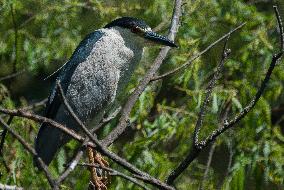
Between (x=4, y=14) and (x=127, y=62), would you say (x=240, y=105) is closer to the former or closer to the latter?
(x=127, y=62)

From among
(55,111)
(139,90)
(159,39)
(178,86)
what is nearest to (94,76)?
(55,111)

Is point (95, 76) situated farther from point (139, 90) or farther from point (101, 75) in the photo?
point (139, 90)

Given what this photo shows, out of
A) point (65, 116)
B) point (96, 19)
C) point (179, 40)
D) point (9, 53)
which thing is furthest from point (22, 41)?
point (65, 116)

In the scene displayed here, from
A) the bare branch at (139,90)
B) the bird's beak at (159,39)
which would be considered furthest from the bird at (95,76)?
the bare branch at (139,90)

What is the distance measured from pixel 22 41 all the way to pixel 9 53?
110 millimetres

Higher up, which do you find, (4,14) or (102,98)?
(4,14)

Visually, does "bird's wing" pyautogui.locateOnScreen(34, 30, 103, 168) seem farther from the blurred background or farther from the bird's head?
the blurred background

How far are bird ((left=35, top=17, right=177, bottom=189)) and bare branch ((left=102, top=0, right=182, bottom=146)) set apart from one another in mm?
113

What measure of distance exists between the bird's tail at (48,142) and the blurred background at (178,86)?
208mm

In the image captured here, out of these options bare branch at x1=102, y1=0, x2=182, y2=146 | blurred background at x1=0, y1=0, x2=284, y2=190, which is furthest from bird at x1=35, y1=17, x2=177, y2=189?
blurred background at x1=0, y1=0, x2=284, y2=190

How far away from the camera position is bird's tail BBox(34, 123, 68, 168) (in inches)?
124

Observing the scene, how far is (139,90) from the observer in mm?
2762

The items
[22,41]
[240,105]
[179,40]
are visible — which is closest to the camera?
[240,105]

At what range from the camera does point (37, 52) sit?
4.30 meters
